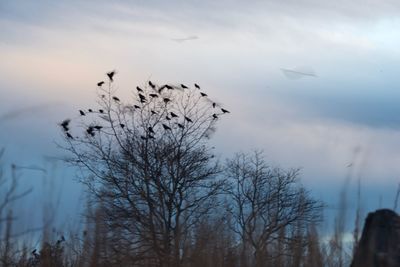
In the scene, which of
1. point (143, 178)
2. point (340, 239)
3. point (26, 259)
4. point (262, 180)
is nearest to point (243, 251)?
point (340, 239)

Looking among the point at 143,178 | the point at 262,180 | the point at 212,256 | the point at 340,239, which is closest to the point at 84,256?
the point at 212,256

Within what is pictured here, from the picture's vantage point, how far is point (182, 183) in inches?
981

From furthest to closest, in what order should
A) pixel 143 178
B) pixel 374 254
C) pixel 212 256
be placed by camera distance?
1. pixel 143 178
2. pixel 212 256
3. pixel 374 254

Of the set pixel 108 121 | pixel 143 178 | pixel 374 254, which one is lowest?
Answer: pixel 374 254

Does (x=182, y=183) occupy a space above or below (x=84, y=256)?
above

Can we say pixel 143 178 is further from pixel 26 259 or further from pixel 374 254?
pixel 374 254

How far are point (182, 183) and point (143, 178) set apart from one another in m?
1.38

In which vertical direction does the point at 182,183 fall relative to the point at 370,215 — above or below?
above

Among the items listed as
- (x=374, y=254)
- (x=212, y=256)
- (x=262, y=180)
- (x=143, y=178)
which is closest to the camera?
(x=374, y=254)

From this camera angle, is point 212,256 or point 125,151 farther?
point 125,151

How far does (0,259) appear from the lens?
7.02 m

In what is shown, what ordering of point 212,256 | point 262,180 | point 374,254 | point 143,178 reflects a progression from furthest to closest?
1. point 262,180
2. point 143,178
3. point 212,256
4. point 374,254

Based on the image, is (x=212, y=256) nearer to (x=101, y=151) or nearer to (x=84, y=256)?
(x=84, y=256)

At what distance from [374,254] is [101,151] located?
19425mm
